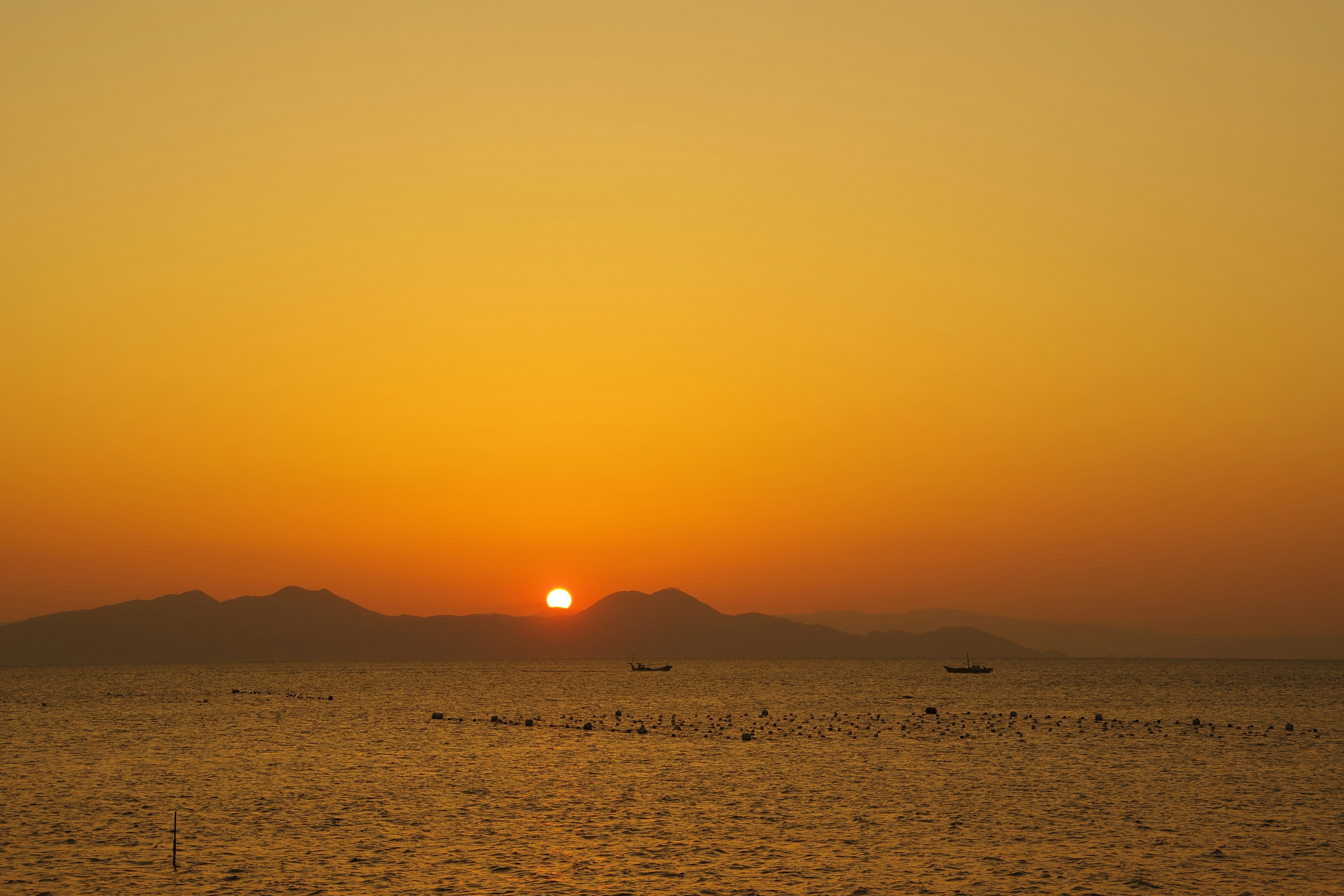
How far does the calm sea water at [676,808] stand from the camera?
124 ft

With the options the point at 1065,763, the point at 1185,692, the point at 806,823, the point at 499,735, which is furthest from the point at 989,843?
the point at 1185,692

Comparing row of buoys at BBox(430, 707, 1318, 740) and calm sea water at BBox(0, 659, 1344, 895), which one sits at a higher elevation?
calm sea water at BBox(0, 659, 1344, 895)

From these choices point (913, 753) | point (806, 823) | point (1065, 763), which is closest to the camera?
point (806, 823)

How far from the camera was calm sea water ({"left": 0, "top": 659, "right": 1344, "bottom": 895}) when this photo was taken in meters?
37.7

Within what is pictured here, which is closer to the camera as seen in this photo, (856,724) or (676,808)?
(676,808)

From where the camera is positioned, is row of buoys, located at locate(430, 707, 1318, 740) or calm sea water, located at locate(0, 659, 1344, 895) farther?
row of buoys, located at locate(430, 707, 1318, 740)

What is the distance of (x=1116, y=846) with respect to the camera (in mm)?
42438

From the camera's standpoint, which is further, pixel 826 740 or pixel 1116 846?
pixel 826 740

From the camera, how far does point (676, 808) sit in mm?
51094

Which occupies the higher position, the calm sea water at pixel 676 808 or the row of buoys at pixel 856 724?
the calm sea water at pixel 676 808

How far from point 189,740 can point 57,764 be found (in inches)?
717

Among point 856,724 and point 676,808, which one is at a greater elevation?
point 676,808

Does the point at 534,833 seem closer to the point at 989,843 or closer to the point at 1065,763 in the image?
the point at 989,843

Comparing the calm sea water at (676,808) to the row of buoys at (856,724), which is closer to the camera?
the calm sea water at (676,808)
